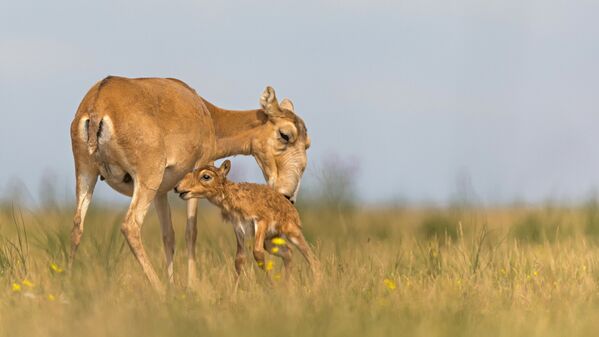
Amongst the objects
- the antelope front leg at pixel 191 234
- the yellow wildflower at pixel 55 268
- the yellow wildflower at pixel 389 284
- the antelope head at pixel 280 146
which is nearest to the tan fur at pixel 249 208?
the antelope front leg at pixel 191 234

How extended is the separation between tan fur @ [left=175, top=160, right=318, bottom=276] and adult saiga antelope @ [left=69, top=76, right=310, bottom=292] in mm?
426

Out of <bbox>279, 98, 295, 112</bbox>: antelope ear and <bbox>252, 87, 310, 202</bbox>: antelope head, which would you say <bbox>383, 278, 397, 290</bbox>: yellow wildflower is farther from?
<bbox>279, 98, 295, 112</bbox>: antelope ear

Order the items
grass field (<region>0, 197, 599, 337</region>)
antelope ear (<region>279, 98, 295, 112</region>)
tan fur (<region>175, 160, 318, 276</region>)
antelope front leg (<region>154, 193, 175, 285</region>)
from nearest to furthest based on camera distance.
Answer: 1. grass field (<region>0, 197, 599, 337</region>)
2. tan fur (<region>175, 160, 318, 276</region>)
3. antelope front leg (<region>154, 193, 175, 285</region>)
4. antelope ear (<region>279, 98, 295, 112</region>)

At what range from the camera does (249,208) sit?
30.4ft

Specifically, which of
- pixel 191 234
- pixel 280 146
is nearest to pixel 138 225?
pixel 191 234

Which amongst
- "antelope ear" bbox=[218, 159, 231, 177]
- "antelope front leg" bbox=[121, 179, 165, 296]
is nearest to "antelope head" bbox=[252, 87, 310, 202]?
"antelope ear" bbox=[218, 159, 231, 177]

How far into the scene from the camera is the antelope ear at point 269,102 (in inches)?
443

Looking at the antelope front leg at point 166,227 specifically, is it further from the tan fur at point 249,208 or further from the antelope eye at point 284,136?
the antelope eye at point 284,136

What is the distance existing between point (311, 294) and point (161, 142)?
2746 millimetres

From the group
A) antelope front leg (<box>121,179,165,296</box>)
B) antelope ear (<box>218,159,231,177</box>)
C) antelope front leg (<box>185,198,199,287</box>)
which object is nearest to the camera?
antelope front leg (<box>121,179,165,296</box>)

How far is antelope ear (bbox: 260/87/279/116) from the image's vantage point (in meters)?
11.2

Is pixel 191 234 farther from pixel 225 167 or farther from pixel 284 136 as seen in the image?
pixel 284 136

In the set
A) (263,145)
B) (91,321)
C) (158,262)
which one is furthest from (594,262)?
(91,321)

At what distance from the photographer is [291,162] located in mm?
11328
